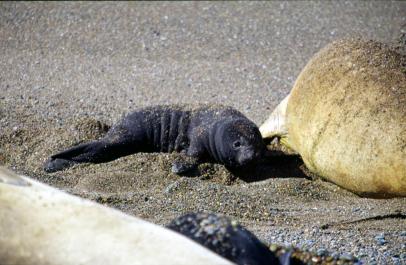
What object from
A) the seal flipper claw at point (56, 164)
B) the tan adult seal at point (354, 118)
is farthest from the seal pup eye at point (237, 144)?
the seal flipper claw at point (56, 164)

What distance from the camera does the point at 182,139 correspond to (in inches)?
276

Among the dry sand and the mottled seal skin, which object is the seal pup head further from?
the mottled seal skin

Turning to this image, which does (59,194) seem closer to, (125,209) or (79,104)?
(125,209)

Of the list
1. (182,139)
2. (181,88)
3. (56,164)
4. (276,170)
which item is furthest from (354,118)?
→ (181,88)

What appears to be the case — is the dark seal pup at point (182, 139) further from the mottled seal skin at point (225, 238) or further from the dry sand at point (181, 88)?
the mottled seal skin at point (225, 238)

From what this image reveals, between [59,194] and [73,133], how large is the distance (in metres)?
3.61

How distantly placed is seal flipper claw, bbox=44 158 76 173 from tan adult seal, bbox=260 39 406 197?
1.82 meters

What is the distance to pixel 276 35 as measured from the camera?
31.6ft

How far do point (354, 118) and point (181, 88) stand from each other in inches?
113

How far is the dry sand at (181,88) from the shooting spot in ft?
15.8

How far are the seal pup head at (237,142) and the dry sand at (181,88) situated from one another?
0.62 ft

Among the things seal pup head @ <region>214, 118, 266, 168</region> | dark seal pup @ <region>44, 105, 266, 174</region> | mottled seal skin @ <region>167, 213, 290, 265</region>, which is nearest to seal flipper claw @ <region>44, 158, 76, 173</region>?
dark seal pup @ <region>44, 105, 266, 174</region>

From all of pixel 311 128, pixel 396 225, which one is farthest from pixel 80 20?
pixel 396 225

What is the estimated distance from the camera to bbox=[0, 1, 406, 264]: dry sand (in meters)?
4.80
